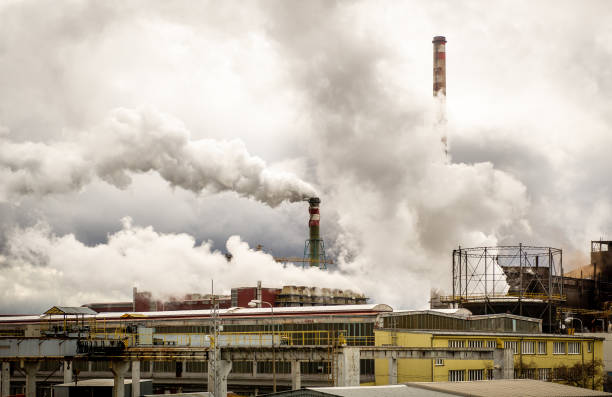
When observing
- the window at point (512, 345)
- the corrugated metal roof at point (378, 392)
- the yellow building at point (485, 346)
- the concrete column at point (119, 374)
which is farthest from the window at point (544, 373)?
the concrete column at point (119, 374)

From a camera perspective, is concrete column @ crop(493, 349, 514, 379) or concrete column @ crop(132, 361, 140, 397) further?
concrete column @ crop(132, 361, 140, 397)

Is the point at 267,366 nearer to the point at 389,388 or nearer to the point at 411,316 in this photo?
the point at 411,316

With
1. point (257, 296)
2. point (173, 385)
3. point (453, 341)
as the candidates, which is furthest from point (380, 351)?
point (257, 296)

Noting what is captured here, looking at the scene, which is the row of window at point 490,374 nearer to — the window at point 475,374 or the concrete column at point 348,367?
the window at point 475,374

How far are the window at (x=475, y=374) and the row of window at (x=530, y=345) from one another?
2.30 metres

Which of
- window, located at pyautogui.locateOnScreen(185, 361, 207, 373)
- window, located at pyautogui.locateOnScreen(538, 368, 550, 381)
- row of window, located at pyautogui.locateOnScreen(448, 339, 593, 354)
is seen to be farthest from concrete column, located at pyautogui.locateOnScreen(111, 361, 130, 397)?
window, located at pyautogui.locateOnScreen(538, 368, 550, 381)

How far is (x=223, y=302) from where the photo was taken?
3976 inches

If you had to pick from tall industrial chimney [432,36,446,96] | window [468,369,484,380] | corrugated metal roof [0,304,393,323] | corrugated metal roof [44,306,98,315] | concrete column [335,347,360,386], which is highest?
tall industrial chimney [432,36,446,96]

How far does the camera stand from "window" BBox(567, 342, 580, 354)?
2798 inches

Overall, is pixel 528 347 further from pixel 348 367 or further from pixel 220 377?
pixel 220 377

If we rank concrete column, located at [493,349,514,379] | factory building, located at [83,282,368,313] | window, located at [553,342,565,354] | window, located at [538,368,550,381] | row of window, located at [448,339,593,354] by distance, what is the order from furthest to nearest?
factory building, located at [83,282,368,313] < window, located at [553,342,565,354] < window, located at [538,368,550,381] < row of window, located at [448,339,593,354] < concrete column, located at [493,349,514,379]

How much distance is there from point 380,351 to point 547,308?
49.5 meters

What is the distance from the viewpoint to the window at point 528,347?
66.2m

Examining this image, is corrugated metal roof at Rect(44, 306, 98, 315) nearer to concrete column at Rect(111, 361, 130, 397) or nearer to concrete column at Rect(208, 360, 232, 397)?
concrete column at Rect(111, 361, 130, 397)
